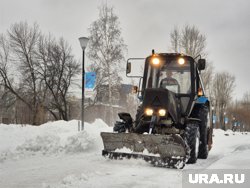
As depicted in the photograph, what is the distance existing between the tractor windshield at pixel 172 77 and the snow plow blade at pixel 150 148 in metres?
1.89

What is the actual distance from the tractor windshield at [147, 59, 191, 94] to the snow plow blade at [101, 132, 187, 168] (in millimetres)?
1888

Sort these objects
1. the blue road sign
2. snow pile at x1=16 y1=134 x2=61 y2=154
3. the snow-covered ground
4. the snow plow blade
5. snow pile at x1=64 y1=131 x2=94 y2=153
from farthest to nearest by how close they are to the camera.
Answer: the blue road sign, snow pile at x1=64 y1=131 x2=94 y2=153, snow pile at x1=16 y1=134 x2=61 y2=154, the snow plow blade, the snow-covered ground

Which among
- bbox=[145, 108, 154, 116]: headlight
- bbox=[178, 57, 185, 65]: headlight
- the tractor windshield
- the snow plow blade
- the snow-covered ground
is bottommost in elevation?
the snow-covered ground

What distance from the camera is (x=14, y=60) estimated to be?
2966 centimetres

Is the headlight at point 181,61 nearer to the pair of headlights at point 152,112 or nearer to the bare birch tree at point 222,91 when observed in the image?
the pair of headlights at point 152,112

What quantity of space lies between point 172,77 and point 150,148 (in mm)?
2282

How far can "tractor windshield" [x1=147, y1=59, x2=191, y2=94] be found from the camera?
8383mm

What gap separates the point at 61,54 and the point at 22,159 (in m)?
22.9

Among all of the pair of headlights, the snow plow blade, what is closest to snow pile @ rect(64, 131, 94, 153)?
the snow plow blade

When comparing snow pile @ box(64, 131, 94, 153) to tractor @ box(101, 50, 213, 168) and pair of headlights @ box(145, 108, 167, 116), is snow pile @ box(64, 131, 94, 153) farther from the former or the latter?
pair of headlights @ box(145, 108, 167, 116)

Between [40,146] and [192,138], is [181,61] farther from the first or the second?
[40,146]

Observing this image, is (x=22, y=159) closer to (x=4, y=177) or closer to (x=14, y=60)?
(x=4, y=177)

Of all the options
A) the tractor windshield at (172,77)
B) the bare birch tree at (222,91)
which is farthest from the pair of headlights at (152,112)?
the bare birch tree at (222,91)

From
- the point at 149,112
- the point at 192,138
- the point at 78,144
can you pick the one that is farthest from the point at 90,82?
the point at 192,138
